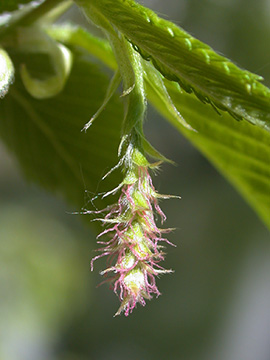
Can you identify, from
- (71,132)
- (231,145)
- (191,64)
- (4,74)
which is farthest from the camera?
(71,132)

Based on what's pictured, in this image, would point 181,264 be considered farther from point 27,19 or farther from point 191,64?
point 191,64

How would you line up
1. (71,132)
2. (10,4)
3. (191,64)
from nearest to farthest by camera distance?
(191,64)
(10,4)
(71,132)

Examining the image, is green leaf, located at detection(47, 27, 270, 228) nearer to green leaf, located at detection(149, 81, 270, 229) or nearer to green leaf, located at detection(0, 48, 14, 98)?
green leaf, located at detection(149, 81, 270, 229)

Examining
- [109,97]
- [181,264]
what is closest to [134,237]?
[109,97]

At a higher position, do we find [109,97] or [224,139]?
[224,139]

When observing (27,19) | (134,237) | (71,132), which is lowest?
(134,237)

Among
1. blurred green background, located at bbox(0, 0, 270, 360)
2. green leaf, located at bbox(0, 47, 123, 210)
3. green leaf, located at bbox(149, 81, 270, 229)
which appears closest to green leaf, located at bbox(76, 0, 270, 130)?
green leaf, located at bbox(149, 81, 270, 229)

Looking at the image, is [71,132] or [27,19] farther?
[71,132]
